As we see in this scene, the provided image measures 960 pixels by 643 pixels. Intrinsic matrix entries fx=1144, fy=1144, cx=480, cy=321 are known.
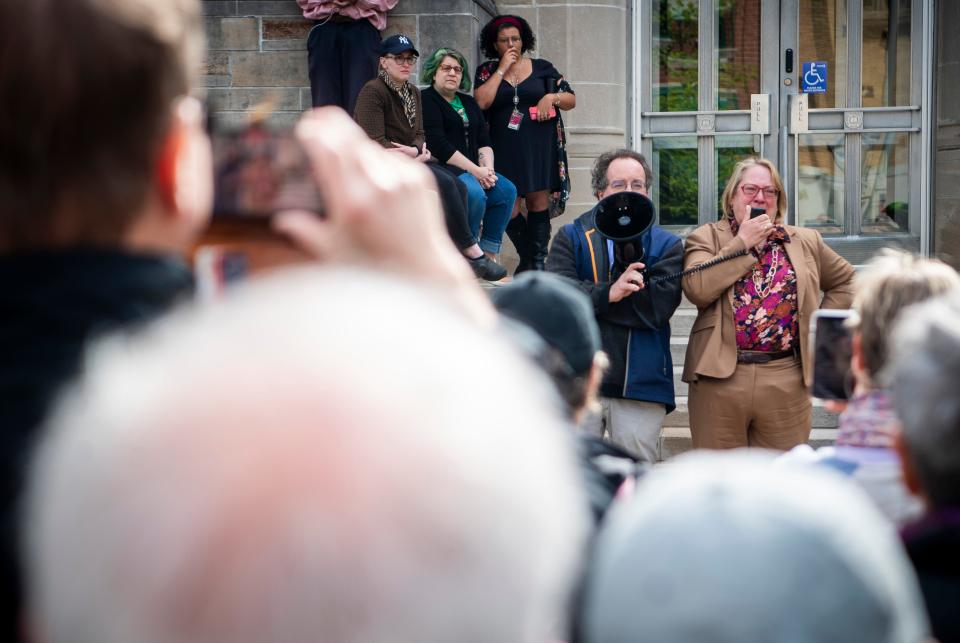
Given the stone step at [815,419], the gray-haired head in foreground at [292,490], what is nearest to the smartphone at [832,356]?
the gray-haired head in foreground at [292,490]

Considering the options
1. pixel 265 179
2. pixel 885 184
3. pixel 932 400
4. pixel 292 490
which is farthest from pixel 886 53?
pixel 292 490

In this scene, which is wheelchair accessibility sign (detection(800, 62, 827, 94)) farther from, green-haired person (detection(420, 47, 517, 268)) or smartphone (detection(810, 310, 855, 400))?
smartphone (detection(810, 310, 855, 400))

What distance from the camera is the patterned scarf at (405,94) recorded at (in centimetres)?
666

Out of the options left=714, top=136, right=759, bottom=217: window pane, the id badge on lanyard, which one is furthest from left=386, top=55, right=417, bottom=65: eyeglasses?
left=714, top=136, right=759, bottom=217: window pane

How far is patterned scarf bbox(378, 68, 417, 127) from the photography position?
6.66 m

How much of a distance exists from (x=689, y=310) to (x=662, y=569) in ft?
22.6

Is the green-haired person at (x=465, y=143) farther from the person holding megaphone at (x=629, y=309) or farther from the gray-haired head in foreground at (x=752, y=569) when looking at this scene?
the gray-haired head in foreground at (x=752, y=569)

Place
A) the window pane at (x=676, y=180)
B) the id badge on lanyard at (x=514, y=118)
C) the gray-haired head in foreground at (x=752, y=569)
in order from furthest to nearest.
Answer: the window pane at (x=676, y=180) < the id badge on lanyard at (x=514, y=118) < the gray-haired head in foreground at (x=752, y=569)

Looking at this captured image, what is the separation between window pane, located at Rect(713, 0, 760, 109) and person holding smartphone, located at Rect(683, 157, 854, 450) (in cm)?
470

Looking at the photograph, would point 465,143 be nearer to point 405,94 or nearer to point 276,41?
point 405,94

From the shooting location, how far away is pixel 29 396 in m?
0.96

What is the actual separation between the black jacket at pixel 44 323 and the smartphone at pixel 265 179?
13 cm

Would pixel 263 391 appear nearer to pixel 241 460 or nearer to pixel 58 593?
pixel 241 460

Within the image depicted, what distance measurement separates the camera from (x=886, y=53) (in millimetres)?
9375
